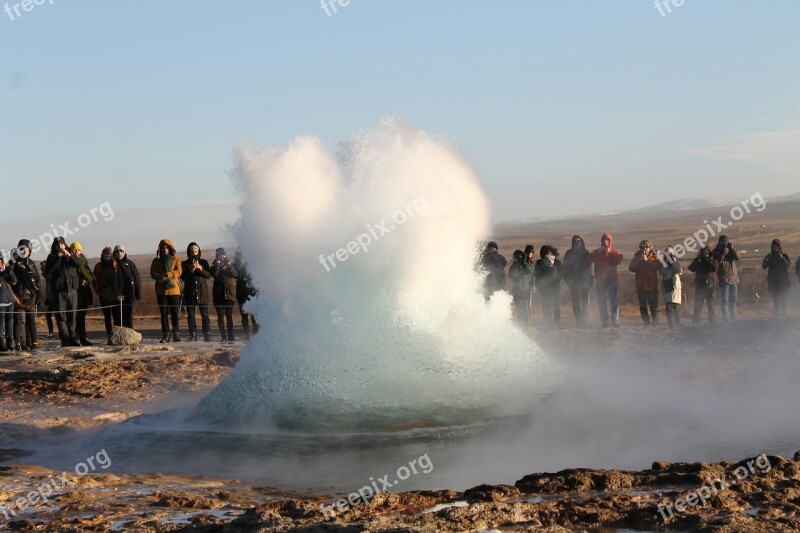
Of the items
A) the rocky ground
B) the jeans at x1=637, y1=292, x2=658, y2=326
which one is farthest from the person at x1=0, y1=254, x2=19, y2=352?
the jeans at x1=637, y1=292, x2=658, y2=326

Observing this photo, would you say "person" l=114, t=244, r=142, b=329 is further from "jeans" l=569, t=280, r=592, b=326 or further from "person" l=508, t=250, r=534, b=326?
"jeans" l=569, t=280, r=592, b=326

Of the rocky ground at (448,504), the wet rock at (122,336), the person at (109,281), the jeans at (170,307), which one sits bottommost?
the rocky ground at (448,504)

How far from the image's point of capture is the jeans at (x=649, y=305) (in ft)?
49.9

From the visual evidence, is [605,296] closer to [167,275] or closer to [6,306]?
[167,275]

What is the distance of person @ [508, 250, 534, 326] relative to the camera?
1565cm

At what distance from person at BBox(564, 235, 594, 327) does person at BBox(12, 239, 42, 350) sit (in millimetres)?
7861

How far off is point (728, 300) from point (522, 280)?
3126mm

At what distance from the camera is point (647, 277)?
15.3m

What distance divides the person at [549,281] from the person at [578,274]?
197mm

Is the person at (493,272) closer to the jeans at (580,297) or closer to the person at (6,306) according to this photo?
the jeans at (580,297)

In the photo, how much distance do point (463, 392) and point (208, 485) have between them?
282 cm

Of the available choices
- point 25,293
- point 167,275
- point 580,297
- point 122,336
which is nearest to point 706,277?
point 580,297

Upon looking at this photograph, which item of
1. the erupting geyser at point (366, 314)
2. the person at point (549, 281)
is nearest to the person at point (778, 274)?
the person at point (549, 281)

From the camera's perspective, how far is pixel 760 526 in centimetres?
514
